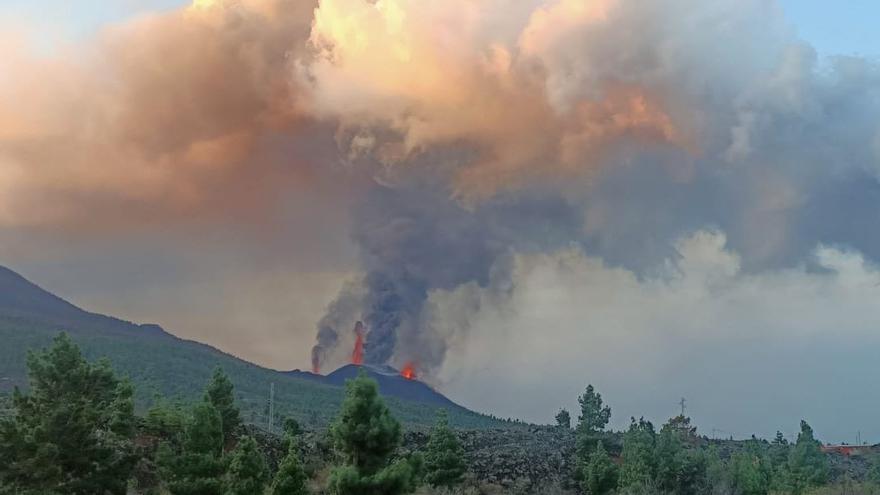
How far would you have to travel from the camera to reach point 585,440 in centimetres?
9238

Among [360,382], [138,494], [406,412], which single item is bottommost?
[138,494]

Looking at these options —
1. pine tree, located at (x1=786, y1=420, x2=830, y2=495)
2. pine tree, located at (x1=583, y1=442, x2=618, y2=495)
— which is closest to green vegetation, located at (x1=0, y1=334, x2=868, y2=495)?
pine tree, located at (x1=583, y1=442, x2=618, y2=495)

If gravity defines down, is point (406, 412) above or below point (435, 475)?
above

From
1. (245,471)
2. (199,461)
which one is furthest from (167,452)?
(245,471)

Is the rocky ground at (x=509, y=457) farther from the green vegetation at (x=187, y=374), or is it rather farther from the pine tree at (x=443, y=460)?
the green vegetation at (x=187, y=374)

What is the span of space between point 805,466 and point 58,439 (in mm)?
80441

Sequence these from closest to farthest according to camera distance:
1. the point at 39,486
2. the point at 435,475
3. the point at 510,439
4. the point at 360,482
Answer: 1. the point at 360,482
2. the point at 39,486
3. the point at 435,475
4. the point at 510,439

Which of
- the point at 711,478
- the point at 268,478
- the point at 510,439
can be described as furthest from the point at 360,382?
the point at 510,439

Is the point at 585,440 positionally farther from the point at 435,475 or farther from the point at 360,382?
the point at 360,382

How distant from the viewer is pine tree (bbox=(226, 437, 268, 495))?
117ft

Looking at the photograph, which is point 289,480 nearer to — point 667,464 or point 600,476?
point 600,476

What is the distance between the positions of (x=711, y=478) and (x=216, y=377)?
155 feet

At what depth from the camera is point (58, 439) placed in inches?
1417

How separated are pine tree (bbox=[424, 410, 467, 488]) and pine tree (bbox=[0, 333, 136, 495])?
98.0ft
